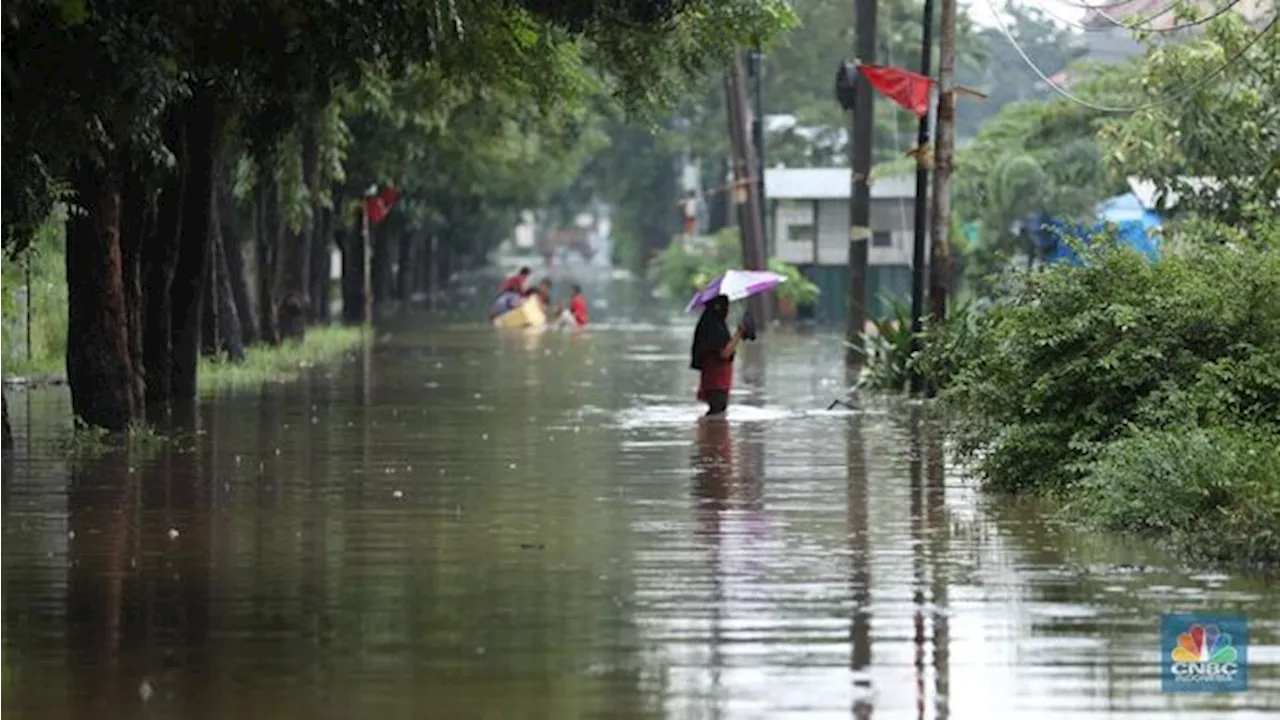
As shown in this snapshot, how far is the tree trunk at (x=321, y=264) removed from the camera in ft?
178

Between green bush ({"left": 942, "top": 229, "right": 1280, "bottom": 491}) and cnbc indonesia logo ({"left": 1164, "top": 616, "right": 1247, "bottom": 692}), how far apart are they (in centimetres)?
545

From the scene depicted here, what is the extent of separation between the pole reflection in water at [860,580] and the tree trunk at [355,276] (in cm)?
3954

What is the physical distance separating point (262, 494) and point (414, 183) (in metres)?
42.5

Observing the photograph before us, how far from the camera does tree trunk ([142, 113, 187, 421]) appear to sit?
2960 centimetres

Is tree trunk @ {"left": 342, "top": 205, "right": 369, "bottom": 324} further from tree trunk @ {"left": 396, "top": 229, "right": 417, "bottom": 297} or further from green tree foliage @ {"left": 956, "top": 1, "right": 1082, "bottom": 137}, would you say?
green tree foliage @ {"left": 956, "top": 1, "right": 1082, "bottom": 137}

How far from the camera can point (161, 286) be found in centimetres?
3023

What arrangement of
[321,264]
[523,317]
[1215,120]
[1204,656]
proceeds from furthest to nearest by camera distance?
1. [523,317]
2. [321,264]
3. [1215,120]
4. [1204,656]

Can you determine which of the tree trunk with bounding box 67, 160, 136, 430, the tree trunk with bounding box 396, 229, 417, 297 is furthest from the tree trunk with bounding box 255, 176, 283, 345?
the tree trunk with bounding box 396, 229, 417, 297

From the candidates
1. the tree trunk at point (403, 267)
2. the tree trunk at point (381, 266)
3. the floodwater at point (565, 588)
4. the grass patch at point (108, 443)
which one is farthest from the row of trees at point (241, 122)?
the tree trunk at point (403, 267)

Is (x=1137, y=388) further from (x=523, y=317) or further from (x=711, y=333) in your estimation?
(x=523, y=317)

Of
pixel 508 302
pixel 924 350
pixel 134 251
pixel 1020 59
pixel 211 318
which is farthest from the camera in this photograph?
pixel 1020 59

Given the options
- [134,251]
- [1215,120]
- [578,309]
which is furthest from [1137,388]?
[578,309]

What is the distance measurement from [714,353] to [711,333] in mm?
238

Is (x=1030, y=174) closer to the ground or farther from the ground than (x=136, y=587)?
farther from the ground
